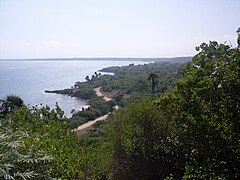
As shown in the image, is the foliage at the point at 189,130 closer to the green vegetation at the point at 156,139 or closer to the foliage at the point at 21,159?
the green vegetation at the point at 156,139

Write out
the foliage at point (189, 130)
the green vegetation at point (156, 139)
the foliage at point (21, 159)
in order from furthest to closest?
1. the foliage at point (189, 130)
2. the green vegetation at point (156, 139)
3. the foliage at point (21, 159)

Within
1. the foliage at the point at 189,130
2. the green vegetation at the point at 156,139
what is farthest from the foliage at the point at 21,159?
the foliage at the point at 189,130

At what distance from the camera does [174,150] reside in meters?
10.7

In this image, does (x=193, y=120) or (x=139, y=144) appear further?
(x=139, y=144)

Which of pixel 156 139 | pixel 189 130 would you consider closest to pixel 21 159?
pixel 189 130

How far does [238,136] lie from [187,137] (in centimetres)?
170

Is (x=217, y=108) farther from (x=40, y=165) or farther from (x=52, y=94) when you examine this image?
(x=52, y=94)

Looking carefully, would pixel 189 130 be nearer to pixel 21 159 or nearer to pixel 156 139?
pixel 156 139

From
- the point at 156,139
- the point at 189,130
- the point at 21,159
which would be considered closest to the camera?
the point at 21,159

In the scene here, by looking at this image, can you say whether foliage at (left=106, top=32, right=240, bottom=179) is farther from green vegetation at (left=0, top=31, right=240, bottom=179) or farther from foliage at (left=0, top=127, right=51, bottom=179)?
foliage at (left=0, top=127, right=51, bottom=179)

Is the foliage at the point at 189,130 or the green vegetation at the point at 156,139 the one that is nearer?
the green vegetation at the point at 156,139

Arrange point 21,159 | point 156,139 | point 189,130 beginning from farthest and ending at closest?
point 156,139 → point 189,130 → point 21,159

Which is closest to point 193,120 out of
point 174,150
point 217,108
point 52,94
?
point 217,108

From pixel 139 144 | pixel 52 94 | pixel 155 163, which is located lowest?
pixel 52 94
